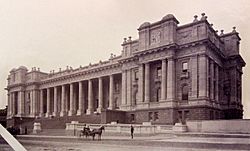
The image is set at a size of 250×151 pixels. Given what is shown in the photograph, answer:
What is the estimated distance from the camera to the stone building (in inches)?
129

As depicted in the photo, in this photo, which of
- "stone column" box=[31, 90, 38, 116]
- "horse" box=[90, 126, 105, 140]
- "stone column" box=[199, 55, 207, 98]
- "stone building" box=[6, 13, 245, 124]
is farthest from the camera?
"stone column" box=[31, 90, 38, 116]

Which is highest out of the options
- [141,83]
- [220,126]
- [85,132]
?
[141,83]

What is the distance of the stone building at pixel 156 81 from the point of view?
328cm

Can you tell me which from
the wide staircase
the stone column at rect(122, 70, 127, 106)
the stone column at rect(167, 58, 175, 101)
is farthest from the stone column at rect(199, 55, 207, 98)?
the wide staircase

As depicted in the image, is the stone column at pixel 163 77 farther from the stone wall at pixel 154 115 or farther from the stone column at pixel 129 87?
the stone column at pixel 129 87

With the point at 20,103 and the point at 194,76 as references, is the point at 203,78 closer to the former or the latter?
the point at 194,76

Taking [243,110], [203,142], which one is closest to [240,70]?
[243,110]

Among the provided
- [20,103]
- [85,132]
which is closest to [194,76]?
[85,132]

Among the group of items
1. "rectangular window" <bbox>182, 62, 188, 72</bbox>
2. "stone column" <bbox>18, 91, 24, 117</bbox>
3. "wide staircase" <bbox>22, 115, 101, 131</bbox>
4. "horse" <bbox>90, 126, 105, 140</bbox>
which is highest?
"rectangular window" <bbox>182, 62, 188, 72</bbox>

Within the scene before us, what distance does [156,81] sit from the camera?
5344 millimetres

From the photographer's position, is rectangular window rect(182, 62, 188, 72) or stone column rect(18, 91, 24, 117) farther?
stone column rect(18, 91, 24, 117)

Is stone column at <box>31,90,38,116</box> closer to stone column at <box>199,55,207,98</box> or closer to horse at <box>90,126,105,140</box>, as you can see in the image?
horse at <box>90,126,105,140</box>

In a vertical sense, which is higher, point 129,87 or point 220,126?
point 129,87

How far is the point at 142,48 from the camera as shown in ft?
13.5
